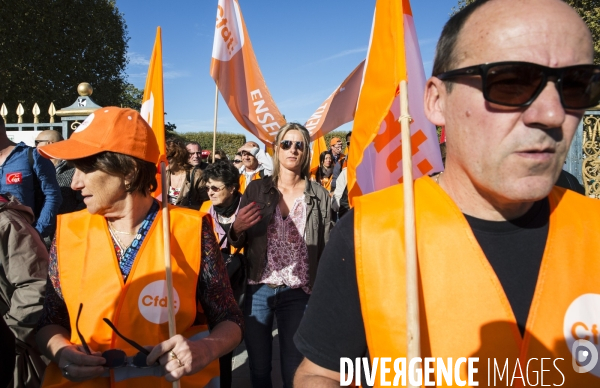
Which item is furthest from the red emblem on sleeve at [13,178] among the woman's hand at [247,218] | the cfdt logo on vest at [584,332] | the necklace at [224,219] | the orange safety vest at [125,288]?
the cfdt logo on vest at [584,332]

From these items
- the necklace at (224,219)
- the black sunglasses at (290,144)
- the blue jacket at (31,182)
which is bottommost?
the necklace at (224,219)

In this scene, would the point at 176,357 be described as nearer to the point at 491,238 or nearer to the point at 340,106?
the point at 491,238

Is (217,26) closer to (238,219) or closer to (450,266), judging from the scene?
(238,219)

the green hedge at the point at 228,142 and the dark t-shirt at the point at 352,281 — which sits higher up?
the green hedge at the point at 228,142

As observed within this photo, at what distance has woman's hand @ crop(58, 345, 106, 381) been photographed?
1.77 meters

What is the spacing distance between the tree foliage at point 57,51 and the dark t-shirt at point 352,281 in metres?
21.0

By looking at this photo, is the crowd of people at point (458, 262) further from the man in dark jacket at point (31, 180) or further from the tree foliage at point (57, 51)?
the tree foliage at point (57, 51)

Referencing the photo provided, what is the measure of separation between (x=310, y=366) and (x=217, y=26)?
14.0 feet

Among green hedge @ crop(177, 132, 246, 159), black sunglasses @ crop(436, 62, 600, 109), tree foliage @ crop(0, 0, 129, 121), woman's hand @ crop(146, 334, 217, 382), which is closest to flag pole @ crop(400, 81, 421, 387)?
black sunglasses @ crop(436, 62, 600, 109)

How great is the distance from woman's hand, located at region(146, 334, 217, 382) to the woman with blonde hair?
4.90 ft

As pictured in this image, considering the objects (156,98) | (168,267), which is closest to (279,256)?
(156,98)

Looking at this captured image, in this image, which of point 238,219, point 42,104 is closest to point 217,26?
point 238,219

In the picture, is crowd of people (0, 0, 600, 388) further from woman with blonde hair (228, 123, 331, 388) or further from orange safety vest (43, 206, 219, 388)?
woman with blonde hair (228, 123, 331, 388)

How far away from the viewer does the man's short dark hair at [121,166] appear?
209cm
